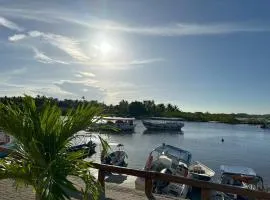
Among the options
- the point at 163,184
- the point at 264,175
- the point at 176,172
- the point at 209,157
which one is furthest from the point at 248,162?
the point at 163,184

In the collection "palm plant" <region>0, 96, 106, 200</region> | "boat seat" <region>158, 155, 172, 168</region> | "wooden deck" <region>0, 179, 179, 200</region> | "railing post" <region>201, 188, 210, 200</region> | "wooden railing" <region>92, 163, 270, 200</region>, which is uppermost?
"palm plant" <region>0, 96, 106, 200</region>

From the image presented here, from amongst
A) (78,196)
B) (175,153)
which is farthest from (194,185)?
(175,153)

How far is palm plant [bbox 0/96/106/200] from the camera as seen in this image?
5215 mm

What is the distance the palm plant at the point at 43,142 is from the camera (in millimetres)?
5215

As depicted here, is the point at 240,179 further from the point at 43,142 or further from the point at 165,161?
the point at 43,142

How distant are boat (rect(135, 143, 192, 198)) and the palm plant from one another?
1141 cm

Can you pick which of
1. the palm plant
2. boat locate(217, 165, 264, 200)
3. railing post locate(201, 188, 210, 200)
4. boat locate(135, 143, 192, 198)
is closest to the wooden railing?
railing post locate(201, 188, 210, 200)

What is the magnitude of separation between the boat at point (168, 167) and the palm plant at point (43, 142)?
11407 mm

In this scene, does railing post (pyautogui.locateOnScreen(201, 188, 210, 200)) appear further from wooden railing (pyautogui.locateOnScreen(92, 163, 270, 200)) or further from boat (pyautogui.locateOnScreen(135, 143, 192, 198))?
boat (pyautogui.locateOnScreen(135, 143, 192, 198))

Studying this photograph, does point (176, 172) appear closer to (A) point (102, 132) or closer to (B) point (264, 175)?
(A) point (102, 132)

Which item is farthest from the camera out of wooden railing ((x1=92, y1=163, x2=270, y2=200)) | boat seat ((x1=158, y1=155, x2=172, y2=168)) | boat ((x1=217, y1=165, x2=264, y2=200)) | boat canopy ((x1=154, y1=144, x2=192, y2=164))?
boat canopy ((x1=154, y1=144, x2=192, y2=164))

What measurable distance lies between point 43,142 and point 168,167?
17780 millimetres

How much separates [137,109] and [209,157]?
446 feet

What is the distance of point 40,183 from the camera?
4.98 metres
